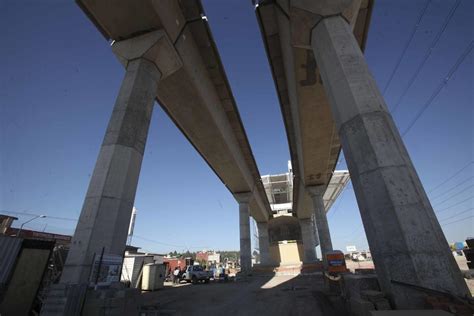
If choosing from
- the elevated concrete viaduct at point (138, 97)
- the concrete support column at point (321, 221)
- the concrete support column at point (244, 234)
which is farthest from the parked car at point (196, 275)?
the elevated concrete viaduct at point (138, 97)

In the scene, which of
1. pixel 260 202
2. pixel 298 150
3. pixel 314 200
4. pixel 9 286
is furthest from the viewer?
pixel 260 202

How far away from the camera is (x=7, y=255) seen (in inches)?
371

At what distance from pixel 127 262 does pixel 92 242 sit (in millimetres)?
15782

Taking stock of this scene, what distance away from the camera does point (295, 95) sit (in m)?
15.7

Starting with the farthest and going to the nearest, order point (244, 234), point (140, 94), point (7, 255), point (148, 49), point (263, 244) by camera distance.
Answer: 1. point (263, 244)
2. point (244, 234)
3. point (148, 49)
4. point (140, 94)
5. point (7, 255)

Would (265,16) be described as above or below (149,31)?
above

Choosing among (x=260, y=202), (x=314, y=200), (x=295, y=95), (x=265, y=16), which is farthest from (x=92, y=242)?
(x=260, y=202)

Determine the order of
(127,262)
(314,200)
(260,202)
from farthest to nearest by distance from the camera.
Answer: (260,202) → (314,200) → (127,262)

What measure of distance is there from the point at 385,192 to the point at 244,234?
26.8 metres

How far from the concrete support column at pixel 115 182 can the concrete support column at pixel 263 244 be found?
45890mm

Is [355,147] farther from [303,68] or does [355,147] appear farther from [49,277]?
[49,277]

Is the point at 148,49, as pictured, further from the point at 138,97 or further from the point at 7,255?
the point at 7,255

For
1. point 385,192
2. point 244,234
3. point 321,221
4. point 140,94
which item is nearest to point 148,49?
point 140,94

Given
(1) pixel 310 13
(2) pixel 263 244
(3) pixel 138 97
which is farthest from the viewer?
(2) pixel 263 244
